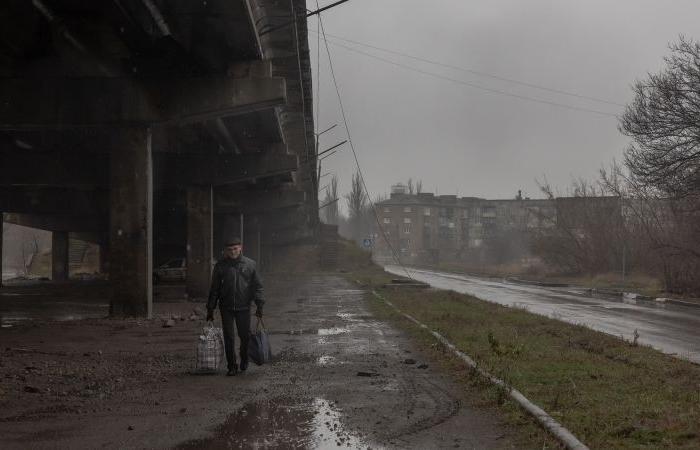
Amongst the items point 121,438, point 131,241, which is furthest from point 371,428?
point 131,241

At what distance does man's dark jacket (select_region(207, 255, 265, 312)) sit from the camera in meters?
9.31

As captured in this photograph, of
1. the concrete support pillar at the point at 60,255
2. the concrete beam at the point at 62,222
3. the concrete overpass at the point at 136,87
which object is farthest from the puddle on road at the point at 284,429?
the concrete support pillar at the point at 60,255

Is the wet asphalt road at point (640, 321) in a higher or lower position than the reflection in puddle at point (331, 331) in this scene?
lower

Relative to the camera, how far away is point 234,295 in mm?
9305

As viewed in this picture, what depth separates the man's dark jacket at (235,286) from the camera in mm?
9312

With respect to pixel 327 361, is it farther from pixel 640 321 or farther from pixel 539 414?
pixel 640 321

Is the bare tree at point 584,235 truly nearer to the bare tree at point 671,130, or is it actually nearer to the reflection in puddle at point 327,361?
the bare tree at point 671,130

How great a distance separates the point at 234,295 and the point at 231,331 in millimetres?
453

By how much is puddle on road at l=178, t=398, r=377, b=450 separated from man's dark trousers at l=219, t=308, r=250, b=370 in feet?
6.23

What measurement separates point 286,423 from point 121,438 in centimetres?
141

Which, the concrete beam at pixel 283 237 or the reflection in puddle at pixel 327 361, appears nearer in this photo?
the reflection in puddle at pixel 327 361

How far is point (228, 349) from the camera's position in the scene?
30.5 ft

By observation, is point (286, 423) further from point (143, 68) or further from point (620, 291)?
point (620, 291)

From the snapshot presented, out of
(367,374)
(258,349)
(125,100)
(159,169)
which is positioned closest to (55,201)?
(159,169)
